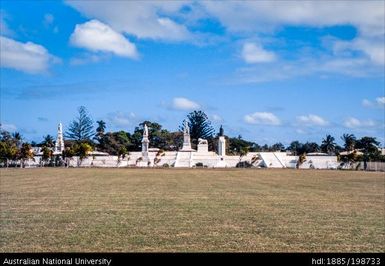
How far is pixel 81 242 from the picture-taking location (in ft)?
27.2

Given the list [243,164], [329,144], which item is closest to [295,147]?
[329,144]

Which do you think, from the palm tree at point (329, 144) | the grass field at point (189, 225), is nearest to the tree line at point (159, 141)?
the palm tree at point (329, 144)

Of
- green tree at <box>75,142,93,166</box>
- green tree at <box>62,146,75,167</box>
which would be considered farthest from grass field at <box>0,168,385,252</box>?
green tree at <box>62,146,75,167</box>

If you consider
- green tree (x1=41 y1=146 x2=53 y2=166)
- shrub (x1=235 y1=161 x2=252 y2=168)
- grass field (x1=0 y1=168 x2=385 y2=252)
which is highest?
green tree (x1=41 y1=146 x2=53 y2=166)

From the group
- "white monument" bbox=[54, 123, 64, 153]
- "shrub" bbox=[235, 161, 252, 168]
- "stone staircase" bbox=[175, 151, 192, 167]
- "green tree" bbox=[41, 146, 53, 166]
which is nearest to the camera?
"green tree" bbox=[41, 146, 53, 166]

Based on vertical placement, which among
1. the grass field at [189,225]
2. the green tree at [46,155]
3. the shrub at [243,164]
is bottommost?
the grass field at [189,225]

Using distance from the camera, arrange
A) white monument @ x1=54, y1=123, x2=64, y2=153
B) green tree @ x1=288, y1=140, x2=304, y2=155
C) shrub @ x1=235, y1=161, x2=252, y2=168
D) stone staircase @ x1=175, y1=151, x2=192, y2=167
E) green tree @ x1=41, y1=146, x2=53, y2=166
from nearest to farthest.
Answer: green tree @ x1=41, y1=146, x2=53, y2=166 → shrub @ x1=235, y1=161, x2=252, y2=168 → stone staircase @ x1=175, y1=151, x2=192, y2=167 → white monument @ x1=54, y1=123, x2=64, y2=153 → green tree @ x1=288, y1=140, x2=304, y2=155

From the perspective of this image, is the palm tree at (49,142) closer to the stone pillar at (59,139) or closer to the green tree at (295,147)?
the stone pillar at (59,139)

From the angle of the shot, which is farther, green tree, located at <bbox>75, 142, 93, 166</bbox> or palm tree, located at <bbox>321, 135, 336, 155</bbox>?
palm tree, located at <bbox>321, 135, 336, 155</bbox>

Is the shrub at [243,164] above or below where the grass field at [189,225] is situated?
above

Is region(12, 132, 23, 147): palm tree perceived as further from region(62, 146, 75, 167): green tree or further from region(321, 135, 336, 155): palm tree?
region(321, 135, 336, 155): palm tree

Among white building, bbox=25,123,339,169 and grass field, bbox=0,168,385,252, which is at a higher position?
white building, bbox=25,123,339,169
